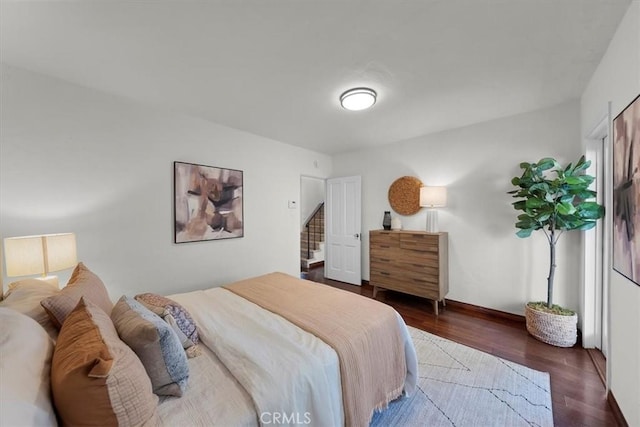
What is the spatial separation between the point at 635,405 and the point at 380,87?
2700 mm

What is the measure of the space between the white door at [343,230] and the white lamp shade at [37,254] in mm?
3598

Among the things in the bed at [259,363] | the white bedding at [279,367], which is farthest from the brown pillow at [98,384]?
the white bedding at [279,367]

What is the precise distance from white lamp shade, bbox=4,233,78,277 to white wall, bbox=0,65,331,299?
0.42m

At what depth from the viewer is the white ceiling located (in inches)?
56.4

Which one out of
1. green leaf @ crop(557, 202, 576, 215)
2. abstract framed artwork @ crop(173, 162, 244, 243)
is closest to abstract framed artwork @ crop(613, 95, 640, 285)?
green leaf @ crop(557, 202, 576, 215)

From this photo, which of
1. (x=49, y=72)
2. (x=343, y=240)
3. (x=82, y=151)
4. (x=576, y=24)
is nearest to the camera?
(x=576, y=24)

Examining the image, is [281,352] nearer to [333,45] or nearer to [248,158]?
[333,45]

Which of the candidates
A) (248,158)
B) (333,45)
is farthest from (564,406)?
(248,158)

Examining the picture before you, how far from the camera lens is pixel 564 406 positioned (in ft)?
5.50

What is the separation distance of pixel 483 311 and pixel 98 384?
12.1 feet

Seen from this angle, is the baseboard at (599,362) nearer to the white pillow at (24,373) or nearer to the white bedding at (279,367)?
the white bedding at (279,367)

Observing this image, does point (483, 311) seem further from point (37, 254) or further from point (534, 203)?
point (37, 254)

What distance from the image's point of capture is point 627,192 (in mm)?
1427

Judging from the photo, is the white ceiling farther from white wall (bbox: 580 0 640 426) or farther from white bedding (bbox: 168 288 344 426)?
white bedding (bbox: 168 288 344 426)
